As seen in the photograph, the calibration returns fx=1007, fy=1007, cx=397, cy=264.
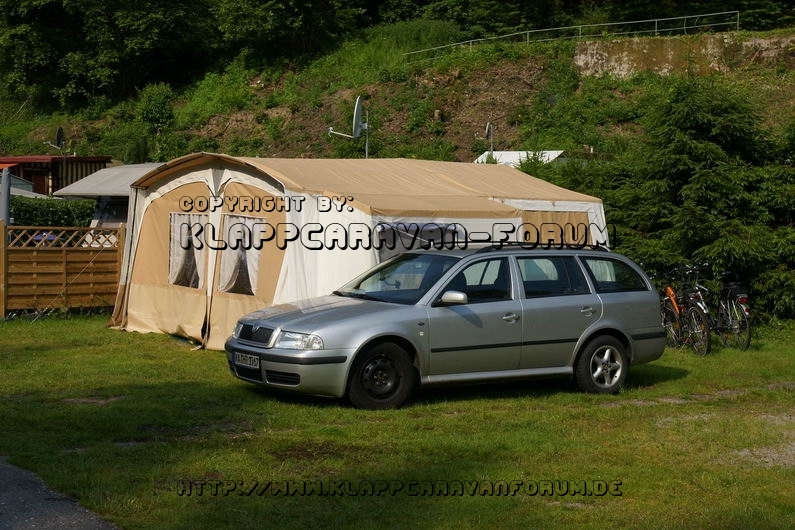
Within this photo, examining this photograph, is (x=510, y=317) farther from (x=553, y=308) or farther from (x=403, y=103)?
(x=403, y=103)

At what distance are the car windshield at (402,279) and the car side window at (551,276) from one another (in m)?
0.81

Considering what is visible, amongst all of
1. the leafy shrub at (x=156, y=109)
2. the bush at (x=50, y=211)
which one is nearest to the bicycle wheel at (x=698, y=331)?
the bush at (x=50, y=211)

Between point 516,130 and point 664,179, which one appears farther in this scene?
point 516,130

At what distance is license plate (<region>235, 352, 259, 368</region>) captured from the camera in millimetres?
9672

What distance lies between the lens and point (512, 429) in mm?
8836

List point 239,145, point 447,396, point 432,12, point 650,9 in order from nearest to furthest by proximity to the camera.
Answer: point 447,396 → point 239,145 → point 650,9 → point 432,12

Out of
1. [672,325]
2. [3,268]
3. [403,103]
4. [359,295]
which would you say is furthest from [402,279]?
[403,103]

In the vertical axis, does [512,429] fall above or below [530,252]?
below

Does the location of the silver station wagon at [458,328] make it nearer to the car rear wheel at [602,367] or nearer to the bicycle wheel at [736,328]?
the car rear wheel at [602,367]

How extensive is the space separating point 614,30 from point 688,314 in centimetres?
2977

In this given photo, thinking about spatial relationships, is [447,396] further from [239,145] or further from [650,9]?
[650,9]

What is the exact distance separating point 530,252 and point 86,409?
4746 mm

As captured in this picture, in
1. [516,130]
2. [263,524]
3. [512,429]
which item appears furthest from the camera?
[516,130]

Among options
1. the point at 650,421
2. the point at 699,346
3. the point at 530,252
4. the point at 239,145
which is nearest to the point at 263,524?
the point at 650,421
